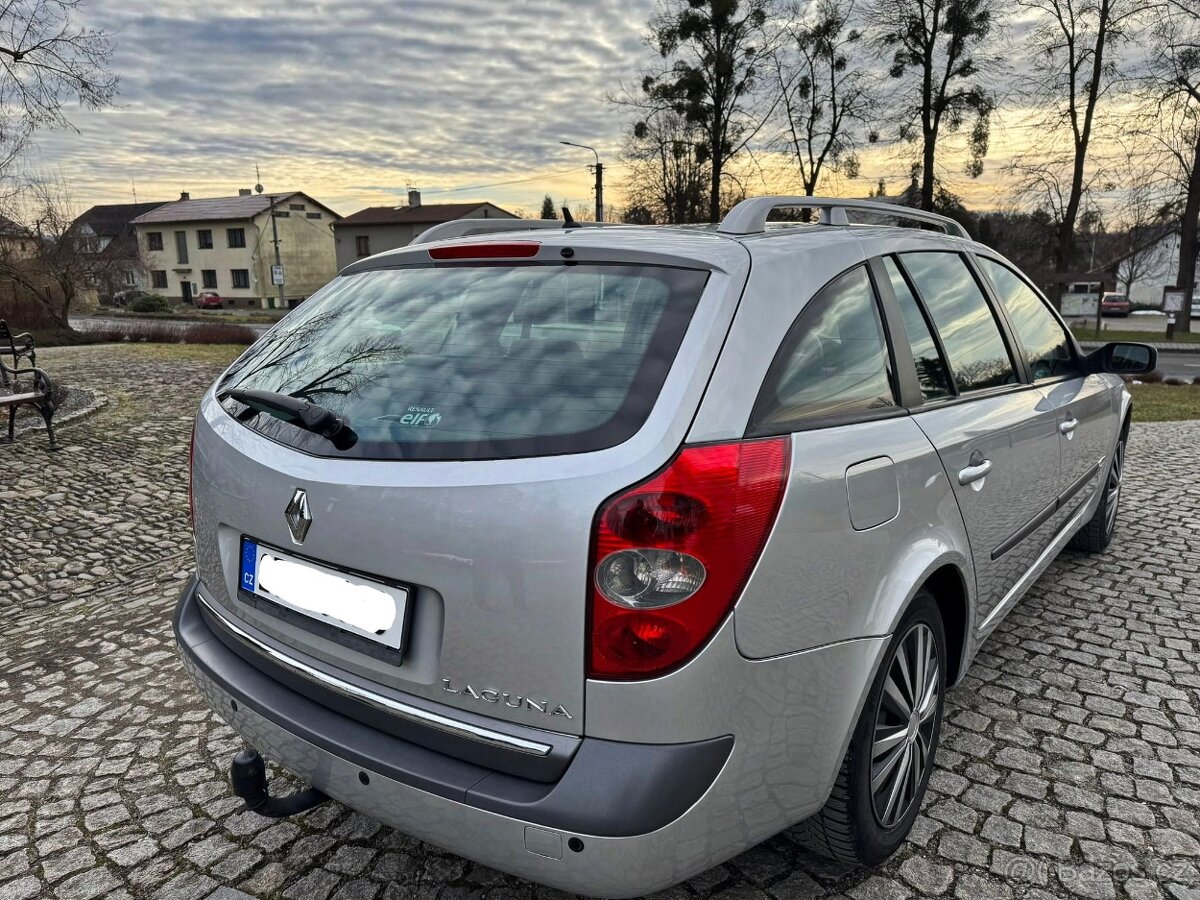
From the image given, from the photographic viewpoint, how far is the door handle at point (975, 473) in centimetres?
234

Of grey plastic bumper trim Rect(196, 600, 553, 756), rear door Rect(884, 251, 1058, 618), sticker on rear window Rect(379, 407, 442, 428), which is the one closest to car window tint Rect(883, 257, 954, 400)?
rear door Rect(884, 251, 1058, 618)

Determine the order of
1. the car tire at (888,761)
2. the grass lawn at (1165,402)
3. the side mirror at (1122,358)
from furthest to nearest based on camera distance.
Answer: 1. the grass lawn at (1165,402)
2. the side mirror at (1122,358)
3. the car tire at (888,761)

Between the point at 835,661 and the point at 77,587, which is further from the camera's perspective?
the point at 77,587

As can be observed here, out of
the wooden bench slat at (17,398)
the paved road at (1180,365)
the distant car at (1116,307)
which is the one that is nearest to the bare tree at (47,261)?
the wooden bench slat at (17,398)

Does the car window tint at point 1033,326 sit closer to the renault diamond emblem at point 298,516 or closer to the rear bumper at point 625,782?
the rear bumper at point 625,782

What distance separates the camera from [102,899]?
217 centimetres

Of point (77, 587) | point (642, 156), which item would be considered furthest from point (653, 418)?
point (642, 156)

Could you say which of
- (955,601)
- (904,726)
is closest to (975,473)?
(955,601)

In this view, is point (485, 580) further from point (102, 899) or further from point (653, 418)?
point (102, 899)

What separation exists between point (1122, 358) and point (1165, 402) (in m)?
12.2

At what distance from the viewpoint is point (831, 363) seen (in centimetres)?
198

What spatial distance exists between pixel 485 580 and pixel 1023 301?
2.87 metres

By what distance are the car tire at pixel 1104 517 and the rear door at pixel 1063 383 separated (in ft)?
1.96

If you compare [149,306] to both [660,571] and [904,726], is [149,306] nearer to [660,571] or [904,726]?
[904,726]
